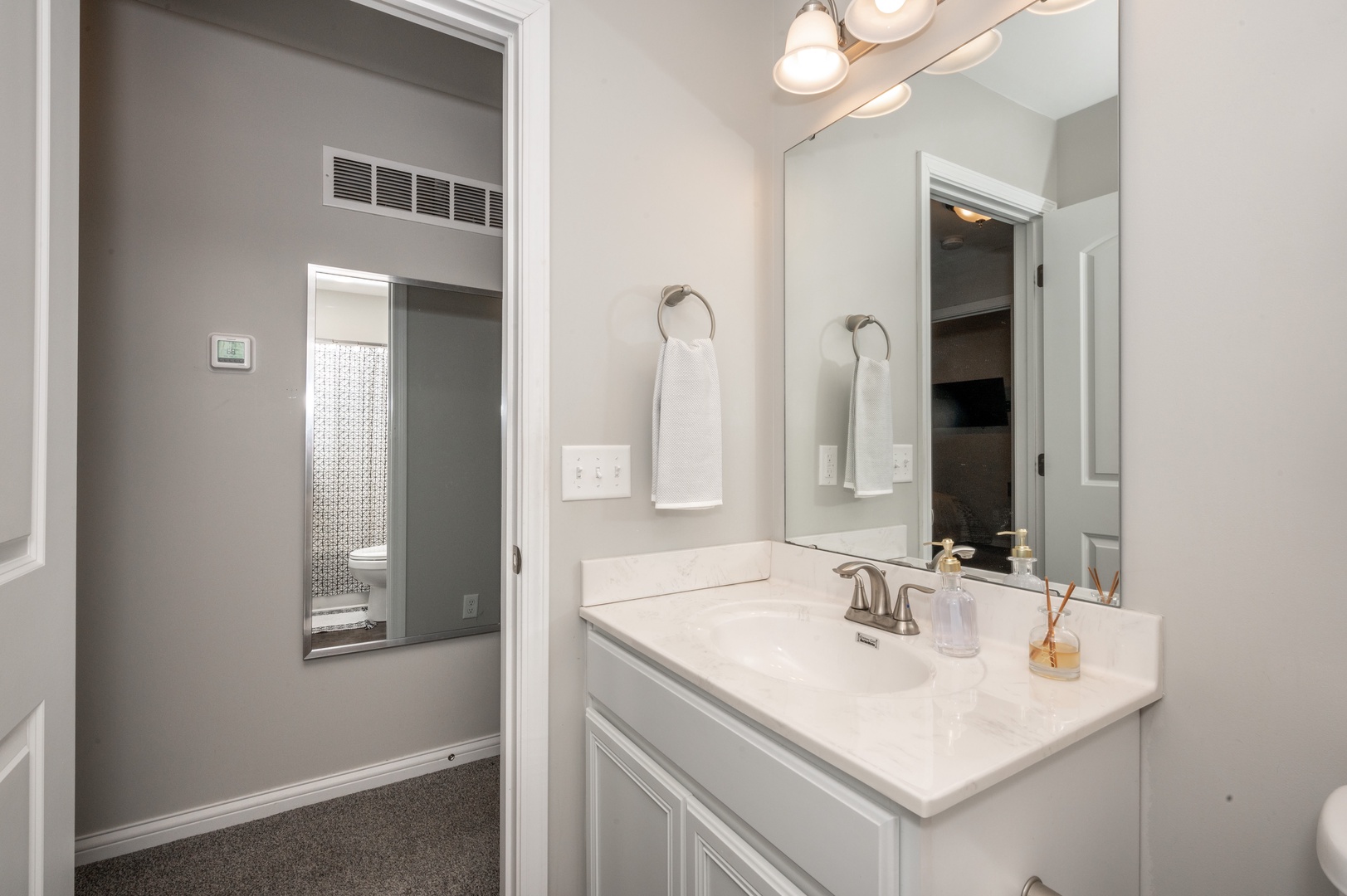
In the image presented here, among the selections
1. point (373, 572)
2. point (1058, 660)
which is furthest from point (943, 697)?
point (373, 572)

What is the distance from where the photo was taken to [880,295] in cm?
134

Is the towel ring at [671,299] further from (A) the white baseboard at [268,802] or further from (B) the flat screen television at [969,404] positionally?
(A) the white baseboard at [268,802]

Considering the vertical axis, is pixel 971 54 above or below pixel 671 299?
above

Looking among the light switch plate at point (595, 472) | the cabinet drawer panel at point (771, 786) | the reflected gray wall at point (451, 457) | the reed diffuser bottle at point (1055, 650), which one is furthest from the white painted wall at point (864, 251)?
the reflected gray wall at point (451, 457)

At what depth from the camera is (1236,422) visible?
82 centimetres

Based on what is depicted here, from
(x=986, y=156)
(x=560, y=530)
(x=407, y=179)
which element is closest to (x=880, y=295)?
(x=986, y=156)

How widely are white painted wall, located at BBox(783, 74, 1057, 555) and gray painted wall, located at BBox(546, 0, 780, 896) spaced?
10 cm

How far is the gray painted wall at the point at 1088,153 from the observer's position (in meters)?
0.94

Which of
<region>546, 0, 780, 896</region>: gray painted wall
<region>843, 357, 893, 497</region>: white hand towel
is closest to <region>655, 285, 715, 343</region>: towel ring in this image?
<region>546, 0, 780, 896</region>: gray painted wall

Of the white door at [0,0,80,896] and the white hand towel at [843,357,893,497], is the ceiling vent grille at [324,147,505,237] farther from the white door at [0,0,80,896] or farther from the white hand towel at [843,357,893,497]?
the white hand towel at [843,357,893,497]

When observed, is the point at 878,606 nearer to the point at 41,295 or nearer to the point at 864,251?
the point at 864,251

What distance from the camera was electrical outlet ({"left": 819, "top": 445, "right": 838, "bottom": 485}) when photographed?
1.44 meters

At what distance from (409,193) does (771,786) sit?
214 centimetres

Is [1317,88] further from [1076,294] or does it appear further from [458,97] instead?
[458,97]
